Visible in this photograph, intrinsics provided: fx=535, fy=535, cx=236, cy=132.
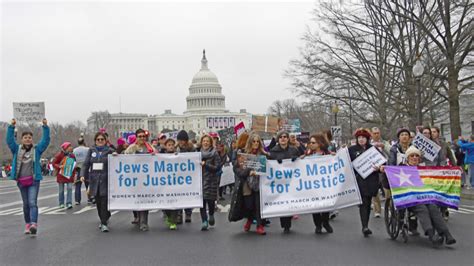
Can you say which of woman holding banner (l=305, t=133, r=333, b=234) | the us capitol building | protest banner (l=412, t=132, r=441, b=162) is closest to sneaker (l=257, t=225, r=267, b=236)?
woman holding banner (l=305, t=133, r=333, b=234)

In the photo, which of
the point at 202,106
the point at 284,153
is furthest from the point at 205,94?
the point at 284,153

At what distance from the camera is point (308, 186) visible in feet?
29.9

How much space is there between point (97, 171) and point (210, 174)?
6.74 ft

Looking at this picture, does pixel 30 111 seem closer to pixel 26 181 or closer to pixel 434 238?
pixel 26 181

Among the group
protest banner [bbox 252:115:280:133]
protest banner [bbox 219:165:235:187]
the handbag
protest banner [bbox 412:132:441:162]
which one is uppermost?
protest banner [bbox 252:115:280:133]

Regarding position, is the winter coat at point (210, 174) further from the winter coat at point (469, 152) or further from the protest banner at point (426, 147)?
the winter coat at point (469, 152)

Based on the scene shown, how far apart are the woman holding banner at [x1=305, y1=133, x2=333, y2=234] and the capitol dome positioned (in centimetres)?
14365

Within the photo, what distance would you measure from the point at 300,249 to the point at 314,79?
83.1 ft

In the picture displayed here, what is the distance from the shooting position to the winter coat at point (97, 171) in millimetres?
9703

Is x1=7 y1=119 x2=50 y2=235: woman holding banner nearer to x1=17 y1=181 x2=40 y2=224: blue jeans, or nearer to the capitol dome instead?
x1=17 y1=181 x2=40 y2=224: blue jeans

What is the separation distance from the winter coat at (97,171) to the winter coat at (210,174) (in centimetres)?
179

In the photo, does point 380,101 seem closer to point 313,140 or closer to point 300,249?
point 313,140

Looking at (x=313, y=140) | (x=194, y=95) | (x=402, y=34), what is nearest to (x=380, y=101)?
(x=402, y=34)

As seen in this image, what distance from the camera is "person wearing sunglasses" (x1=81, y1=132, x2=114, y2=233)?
9695 millimetres
